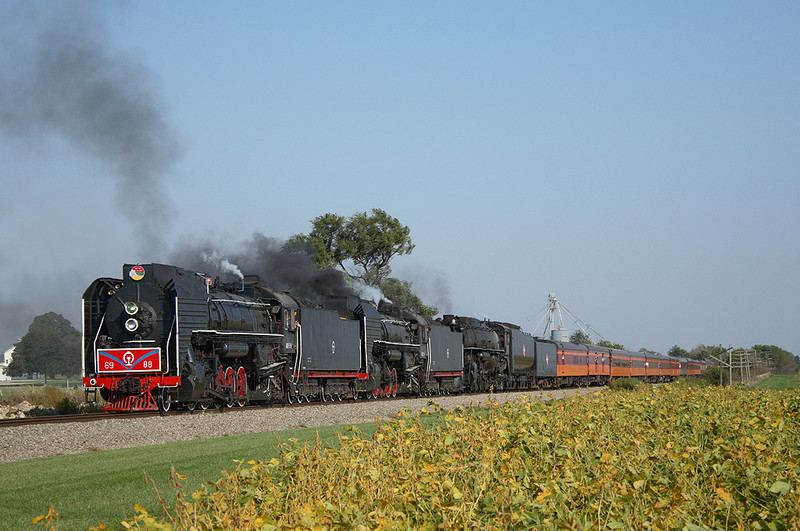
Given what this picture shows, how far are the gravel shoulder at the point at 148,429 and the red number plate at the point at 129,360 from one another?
1726 millimetres

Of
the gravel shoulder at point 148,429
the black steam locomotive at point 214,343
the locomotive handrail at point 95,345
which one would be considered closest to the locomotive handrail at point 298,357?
the black steam locomotive at point 214,343

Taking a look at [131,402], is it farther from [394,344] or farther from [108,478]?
[394,344]

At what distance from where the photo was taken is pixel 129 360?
2377 centimetres

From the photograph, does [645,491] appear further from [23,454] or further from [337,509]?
[23,454]

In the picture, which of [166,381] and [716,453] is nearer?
[716,453]

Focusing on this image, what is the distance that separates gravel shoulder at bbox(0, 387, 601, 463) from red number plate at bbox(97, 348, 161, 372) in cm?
173

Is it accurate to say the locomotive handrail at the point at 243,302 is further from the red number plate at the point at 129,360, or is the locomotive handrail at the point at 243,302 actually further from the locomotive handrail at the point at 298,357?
the red number plate at the point at 129,360

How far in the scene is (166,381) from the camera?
77.0ft

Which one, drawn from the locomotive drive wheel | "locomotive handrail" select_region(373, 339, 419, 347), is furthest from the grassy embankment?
"locomotive handrail" select_region(373, 339, 419, 347)

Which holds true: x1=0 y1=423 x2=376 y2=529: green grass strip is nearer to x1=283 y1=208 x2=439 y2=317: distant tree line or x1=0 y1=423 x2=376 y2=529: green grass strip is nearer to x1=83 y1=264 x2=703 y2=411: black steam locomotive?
x1=83 y1=264 x2=703 y2=411: black steam locomotive

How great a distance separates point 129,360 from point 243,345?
406 cm

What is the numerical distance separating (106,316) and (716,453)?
20.1m

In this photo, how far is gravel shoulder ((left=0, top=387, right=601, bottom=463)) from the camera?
16703 millimetres

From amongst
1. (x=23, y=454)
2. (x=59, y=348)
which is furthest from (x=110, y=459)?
(x=59, y=348)
